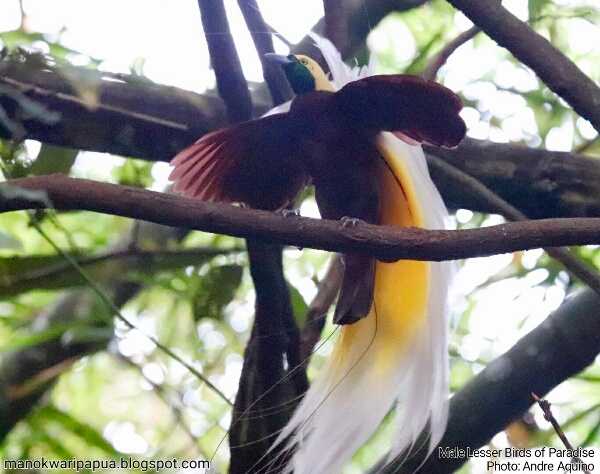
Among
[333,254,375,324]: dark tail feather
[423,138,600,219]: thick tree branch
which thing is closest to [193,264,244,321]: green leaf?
[333,254,375,324]: dark tail feather

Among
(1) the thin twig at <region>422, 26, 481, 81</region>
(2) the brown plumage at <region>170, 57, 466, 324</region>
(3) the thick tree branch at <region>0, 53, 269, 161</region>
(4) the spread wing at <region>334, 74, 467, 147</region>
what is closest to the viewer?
(4) the spread wing at <region>334, 74, 467, 147</region>

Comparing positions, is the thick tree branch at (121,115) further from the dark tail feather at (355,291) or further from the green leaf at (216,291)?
the dark tail feather at (355,291)

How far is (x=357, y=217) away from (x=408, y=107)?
220 mm

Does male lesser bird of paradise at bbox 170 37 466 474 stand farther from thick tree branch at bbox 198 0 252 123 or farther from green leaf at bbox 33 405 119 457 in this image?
green leaf at bbox 33 405 119 457

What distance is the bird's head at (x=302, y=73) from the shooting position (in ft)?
4.34

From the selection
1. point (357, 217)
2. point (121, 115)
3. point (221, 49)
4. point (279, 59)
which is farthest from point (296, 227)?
point (121, 115)

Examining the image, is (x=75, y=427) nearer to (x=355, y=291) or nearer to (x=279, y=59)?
(x=355, y=291)

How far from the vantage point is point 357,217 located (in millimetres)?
1208

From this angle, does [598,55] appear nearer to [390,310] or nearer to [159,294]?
[390,310]

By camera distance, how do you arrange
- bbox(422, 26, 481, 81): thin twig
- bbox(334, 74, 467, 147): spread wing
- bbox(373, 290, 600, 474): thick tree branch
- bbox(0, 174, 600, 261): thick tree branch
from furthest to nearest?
1. bbox(422, 26, 481, 81): thin twig
2. bbox(373, 290, 600, 474): thick tree branch
3. bbox(334, 74, 467, 147): spread wing
4. bbox(0, 174, 600, 261): thick tree branch

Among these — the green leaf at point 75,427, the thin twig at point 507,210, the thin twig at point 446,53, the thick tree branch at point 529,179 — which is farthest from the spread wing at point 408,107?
the green leaf at point 75,427

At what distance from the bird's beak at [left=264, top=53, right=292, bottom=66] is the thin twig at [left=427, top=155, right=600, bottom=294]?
14.2 inches

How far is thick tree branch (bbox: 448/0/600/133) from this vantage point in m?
1.18

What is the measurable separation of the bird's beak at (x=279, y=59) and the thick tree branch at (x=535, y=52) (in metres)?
0.32
